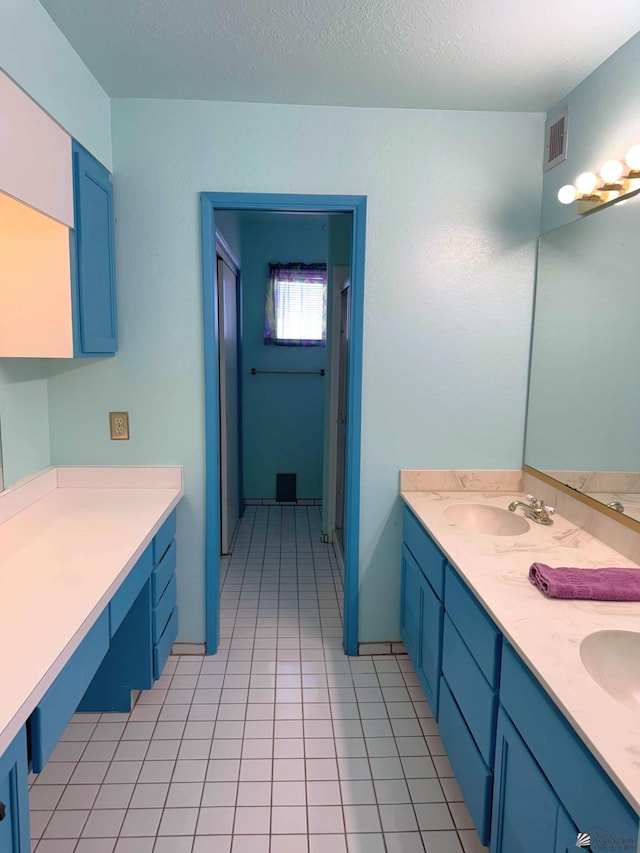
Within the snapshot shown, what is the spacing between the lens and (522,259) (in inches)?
95.5

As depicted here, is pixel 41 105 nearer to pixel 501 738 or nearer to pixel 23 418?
pixel 23 418

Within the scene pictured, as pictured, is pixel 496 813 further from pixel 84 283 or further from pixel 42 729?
pixel 84 283

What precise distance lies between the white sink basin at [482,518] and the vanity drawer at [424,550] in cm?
14

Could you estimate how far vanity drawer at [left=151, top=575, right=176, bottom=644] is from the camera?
215 centimetres

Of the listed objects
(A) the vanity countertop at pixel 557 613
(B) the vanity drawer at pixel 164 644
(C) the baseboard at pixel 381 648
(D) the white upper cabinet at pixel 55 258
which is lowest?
(C) the baseboard at pixel 381 648

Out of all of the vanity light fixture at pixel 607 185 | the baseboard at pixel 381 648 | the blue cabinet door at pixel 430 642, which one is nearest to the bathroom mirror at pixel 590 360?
the vanity light fixture at pixel 607 185

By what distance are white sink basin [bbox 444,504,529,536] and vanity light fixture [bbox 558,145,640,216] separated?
1183 mm

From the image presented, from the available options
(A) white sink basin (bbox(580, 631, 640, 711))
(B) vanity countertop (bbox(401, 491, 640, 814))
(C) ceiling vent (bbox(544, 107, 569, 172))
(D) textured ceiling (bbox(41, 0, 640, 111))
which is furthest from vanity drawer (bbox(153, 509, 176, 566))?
(C) ceiling vent (bbox(544, 107, 569, 172))

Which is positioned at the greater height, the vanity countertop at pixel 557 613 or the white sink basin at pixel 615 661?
the vanity countertop at pixel 557 613

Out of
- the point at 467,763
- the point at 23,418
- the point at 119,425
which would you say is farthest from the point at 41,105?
the point at 467,763

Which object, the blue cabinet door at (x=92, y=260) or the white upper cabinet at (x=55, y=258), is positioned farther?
the blue cabinet door at (x=92, y=260)

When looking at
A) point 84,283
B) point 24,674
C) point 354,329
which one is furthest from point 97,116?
point 24,674

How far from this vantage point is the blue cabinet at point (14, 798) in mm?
997

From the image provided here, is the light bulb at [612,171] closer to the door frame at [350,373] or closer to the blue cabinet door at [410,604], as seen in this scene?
the door frame at [350,373]
